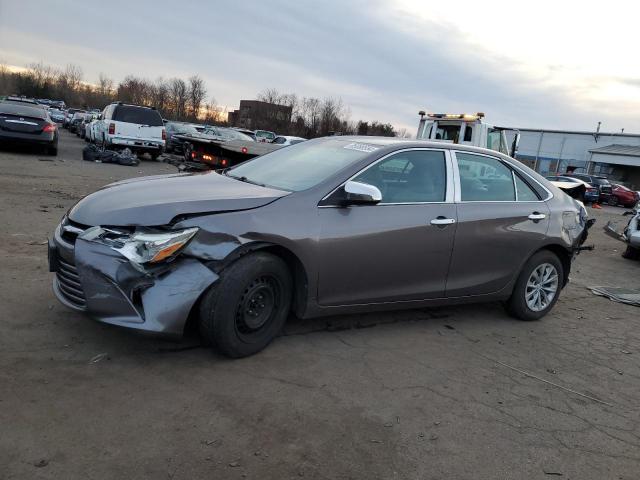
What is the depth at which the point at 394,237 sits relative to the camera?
13.9 feet

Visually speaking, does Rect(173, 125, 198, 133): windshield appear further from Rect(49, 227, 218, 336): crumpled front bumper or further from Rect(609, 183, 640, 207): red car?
Rect(609, 183, 640, 207): red car

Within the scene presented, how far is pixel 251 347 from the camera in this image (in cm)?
374

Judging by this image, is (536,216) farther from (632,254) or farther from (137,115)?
(137,115)

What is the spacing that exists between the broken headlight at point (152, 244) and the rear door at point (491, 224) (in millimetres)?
2457

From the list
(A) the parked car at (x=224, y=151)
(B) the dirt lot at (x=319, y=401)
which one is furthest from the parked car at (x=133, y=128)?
(B) the dirt lot at (x=319, y=401)

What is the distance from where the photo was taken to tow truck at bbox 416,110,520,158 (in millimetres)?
12648

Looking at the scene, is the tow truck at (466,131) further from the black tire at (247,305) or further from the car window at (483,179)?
the black tire at (247,305)

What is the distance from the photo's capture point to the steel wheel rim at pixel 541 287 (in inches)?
213

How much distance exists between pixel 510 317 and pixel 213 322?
136 inches

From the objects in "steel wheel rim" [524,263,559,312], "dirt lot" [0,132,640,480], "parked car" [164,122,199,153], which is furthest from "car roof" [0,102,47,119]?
"steel wheel rim" [524,263,559,312]

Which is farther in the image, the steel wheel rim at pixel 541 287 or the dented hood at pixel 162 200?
the steel wheel rim at pixel 541 287

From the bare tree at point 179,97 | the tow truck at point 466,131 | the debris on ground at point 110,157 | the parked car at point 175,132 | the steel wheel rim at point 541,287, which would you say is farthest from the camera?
the bare tree at point 179,97

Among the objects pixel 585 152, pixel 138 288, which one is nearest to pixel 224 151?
pixel 138 288

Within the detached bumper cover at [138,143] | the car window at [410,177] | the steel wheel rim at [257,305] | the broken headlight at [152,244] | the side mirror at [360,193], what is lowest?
the steel wheel rim at [257,305]
